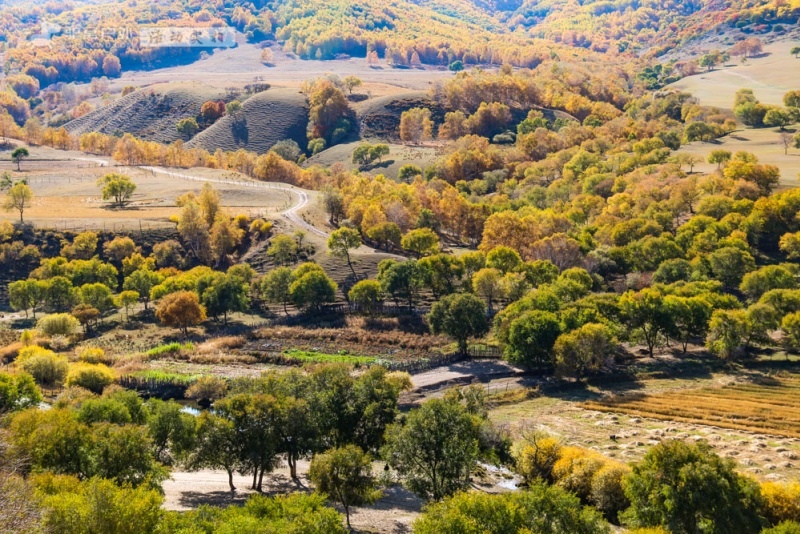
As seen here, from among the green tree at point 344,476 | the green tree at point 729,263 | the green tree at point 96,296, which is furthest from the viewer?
the green tree at point 96,296

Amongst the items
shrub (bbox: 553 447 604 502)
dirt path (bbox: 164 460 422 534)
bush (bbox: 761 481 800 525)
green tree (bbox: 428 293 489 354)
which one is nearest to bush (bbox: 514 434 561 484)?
shrub (bbox: 553 447 604 502)

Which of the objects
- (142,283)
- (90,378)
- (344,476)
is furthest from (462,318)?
(142,283)

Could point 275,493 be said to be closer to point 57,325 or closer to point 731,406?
point 731,406

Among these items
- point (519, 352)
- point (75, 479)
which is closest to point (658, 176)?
point (519, 352)

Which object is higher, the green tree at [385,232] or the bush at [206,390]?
the green tree at [385,232]

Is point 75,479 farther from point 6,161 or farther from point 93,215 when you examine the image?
point 6,161

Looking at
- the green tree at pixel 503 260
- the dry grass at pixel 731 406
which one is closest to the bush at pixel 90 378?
the dry grass at pixel 731 406

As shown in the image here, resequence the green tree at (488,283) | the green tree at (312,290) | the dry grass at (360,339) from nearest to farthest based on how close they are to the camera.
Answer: the dry grass at (360,339)
the green tree at (488,283)
the green tree at (312,290)

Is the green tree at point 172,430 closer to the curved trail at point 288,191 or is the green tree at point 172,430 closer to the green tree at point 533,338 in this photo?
the green tree at point 533,338

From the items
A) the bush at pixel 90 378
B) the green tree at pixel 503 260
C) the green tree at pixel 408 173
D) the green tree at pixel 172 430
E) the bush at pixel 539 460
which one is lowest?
the bush at pixel 90 378
